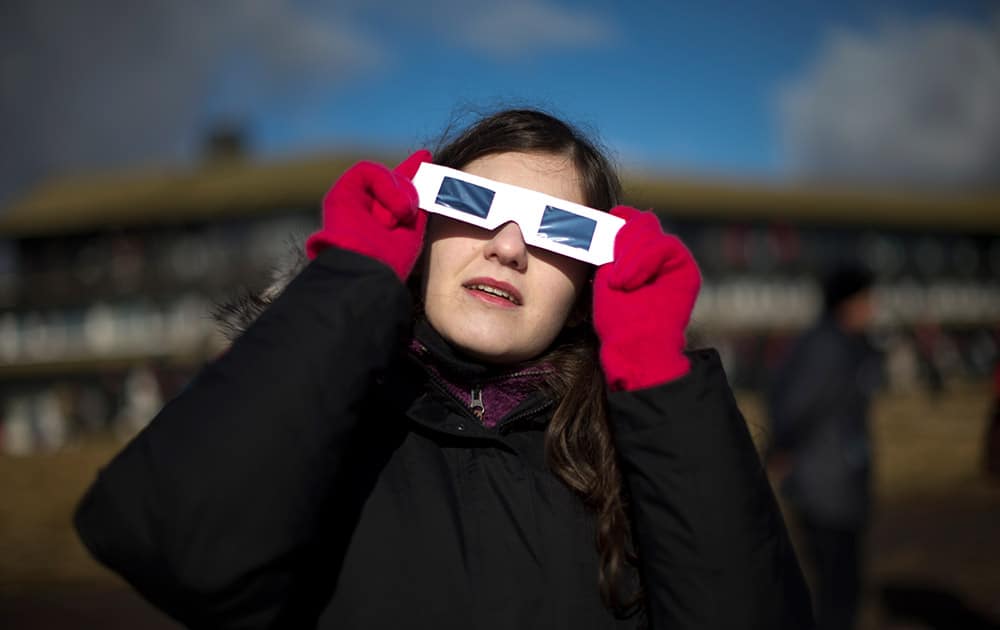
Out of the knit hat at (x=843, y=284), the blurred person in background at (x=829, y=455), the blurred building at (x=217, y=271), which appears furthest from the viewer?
the blurred building at (x=217, y=271)

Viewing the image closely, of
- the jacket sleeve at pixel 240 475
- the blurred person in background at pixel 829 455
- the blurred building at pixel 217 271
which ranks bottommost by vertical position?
the blurred building at pixel 217 271

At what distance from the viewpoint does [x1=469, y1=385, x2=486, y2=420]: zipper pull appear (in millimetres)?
1629

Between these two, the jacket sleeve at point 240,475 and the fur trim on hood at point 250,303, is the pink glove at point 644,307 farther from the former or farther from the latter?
the fur trim on hood at point 250,303

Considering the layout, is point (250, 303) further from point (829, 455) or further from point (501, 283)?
point (829, 455)

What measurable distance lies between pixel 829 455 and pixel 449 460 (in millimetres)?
3241

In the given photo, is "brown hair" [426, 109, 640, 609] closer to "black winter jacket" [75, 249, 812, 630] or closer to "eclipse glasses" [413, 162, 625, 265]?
"black winter jacket" [75, 249, 812, 630]

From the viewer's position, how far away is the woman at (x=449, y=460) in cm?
128

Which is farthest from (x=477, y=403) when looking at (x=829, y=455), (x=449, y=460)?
(x=829, y=455)

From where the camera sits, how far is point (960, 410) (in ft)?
63.1

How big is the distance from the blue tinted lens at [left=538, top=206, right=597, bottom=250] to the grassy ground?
3.42 metres

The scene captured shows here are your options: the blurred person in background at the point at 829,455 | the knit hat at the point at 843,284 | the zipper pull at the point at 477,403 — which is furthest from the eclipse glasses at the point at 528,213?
the knit hat at the point at 843,284

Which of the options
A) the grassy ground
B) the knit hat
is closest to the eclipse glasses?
the knit hat

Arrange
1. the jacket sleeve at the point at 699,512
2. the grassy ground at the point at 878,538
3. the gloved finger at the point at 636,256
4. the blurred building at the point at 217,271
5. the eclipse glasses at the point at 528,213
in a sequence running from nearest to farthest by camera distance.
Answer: the jacket sleeve at the point at 699,512 < the gloved finger at the point at 636,256 < the eclipse glasses at the point at 528,213 < the grassy ground at the point at 878,538 < the blurred building at the point at 217,271

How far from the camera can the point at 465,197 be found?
5.28 feet
